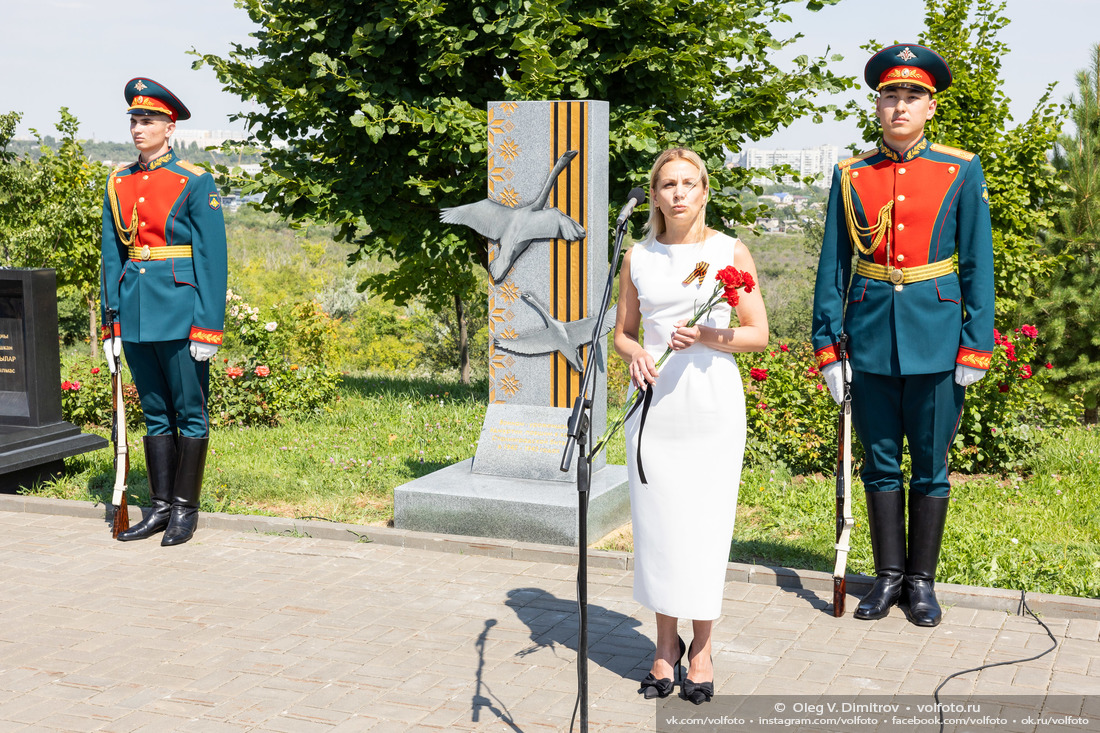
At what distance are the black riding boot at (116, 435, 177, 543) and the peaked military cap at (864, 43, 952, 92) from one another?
4.55m

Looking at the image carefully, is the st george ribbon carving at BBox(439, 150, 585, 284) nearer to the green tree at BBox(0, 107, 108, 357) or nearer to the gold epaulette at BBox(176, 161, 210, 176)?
the gold epaulette at BBox(176, 161, 210, 176)

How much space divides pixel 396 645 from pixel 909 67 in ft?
11.1

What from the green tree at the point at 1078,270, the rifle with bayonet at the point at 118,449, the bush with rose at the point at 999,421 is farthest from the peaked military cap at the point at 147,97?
the green tree at the point at 1078,270

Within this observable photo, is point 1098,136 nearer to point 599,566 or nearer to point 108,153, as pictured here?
point 599,566

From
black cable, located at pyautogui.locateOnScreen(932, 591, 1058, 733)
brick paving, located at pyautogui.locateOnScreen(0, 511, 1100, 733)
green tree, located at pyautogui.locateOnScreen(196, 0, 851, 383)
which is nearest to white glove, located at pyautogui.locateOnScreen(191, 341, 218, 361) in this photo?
brick paving, located at pyautogui.locateOnScreen(0, 511, 1100, 733)

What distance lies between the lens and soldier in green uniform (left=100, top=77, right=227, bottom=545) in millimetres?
6023

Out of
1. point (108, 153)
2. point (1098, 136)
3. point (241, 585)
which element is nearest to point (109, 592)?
point (241, 585)

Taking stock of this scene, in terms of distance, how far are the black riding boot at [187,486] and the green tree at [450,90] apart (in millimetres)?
5186

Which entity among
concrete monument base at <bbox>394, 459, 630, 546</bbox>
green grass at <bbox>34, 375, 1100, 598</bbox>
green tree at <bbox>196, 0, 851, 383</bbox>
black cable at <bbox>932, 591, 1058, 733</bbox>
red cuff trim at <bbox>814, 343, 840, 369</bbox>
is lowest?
black cable at <bbox>932, 591, 1058, 733</bbox>

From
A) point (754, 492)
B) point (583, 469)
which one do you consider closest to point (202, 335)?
point (583, 469)

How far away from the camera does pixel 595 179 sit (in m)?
6.33

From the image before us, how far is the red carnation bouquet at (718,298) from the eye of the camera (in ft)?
11.3

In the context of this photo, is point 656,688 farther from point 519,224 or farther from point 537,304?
point 519,224

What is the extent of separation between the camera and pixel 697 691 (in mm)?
3871
